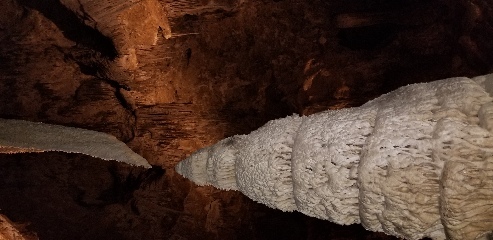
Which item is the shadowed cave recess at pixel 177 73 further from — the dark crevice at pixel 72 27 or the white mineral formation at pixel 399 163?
the white mineral formation at pixel 399 163

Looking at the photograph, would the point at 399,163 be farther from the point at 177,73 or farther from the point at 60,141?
the point at 60,141

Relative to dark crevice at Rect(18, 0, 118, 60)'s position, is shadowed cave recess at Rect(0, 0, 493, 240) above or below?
below

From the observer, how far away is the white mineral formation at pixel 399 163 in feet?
5.02

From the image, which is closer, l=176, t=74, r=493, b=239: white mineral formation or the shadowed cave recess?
l=176, t=74, r=493, b=239: white mineral formation

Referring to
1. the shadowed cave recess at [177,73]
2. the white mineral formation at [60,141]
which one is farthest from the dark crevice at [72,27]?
the white mineral formation at [60,141]

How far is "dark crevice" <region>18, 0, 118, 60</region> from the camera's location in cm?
313

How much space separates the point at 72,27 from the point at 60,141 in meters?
0.93

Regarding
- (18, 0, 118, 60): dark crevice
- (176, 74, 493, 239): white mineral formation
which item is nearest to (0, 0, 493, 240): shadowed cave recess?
(18, 0, 118, 60): dark crevice

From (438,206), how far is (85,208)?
277 centimetres

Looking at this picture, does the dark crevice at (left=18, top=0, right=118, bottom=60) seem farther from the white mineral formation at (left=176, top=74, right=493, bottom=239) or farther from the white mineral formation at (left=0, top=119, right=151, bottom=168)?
the white mineral formation at (left=176, top=74, right=493, bottom=239)

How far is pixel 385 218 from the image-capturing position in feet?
5.76

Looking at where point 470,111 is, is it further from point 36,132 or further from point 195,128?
point 36,132

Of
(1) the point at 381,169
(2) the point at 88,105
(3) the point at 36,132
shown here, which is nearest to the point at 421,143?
(1) the point at 381,169

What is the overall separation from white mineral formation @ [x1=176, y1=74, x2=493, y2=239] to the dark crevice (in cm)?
164
